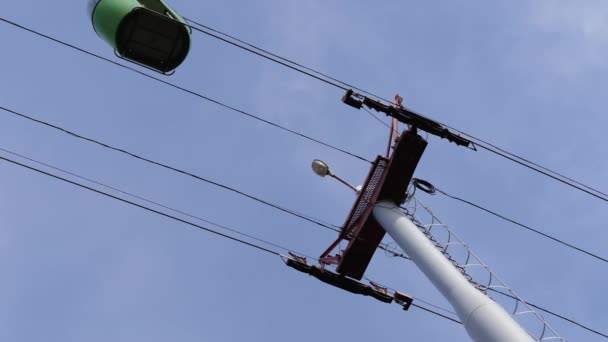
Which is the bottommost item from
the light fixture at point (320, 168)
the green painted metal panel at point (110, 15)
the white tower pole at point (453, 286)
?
the white tower pole at point (453, 286)

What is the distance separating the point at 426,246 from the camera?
15.1m

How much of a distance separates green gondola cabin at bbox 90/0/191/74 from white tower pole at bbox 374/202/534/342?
5210mm

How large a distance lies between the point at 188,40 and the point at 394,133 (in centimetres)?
493

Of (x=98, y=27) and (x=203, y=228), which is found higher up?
(x=98, y=27)

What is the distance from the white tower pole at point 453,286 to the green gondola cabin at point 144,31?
17.1 ft

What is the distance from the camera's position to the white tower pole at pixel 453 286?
484 inches

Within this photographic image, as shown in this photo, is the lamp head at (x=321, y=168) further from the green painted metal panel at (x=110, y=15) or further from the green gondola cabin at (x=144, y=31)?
the green painted metal panel at (x=110, y=15)

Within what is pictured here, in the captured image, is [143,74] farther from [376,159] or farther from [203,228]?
[376,159]

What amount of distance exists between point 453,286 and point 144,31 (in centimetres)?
739

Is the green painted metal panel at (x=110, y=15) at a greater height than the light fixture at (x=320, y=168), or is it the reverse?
the light fixture at (x=320, y=168)

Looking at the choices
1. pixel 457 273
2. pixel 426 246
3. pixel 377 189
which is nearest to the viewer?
pixel 457 273

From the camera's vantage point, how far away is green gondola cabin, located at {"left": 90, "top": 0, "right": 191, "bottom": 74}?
15.8 metres

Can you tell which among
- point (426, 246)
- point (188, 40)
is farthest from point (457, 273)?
point (188, 40)

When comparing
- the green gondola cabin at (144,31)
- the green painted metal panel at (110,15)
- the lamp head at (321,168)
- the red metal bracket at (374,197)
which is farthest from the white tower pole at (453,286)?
the green painted metal panel at (110,15)
